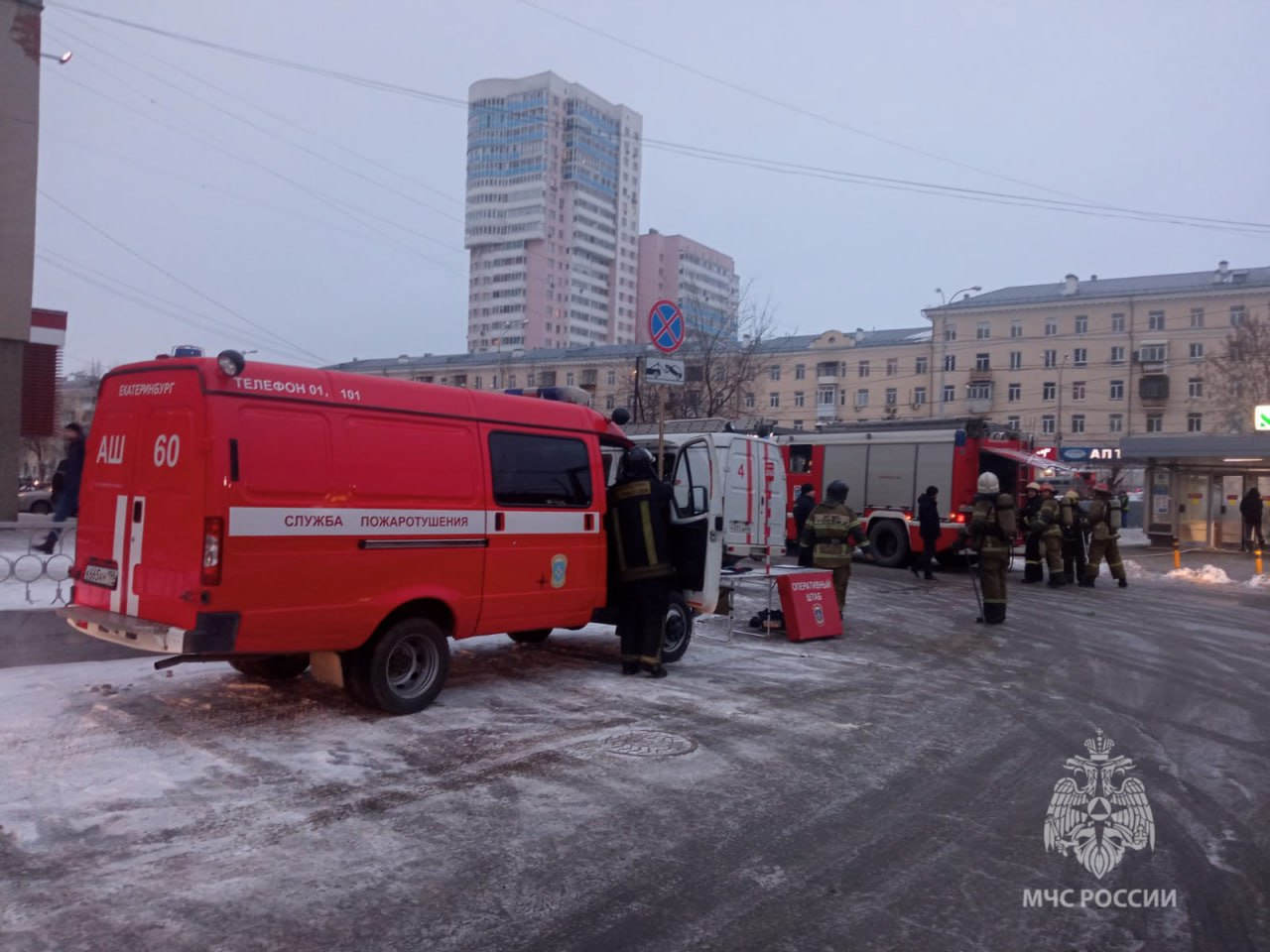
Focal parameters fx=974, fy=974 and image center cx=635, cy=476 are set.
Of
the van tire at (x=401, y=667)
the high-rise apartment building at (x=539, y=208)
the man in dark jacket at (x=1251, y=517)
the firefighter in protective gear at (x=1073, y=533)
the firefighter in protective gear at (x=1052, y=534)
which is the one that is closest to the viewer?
the van tire at (x=401, y=667)

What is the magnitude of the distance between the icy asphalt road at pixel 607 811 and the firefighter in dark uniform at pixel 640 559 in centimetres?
34

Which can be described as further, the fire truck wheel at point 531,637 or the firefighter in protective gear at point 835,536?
the firefighter in protective gear at point 835,536

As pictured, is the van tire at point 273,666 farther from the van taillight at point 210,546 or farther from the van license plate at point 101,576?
the van taillight at point 210,546

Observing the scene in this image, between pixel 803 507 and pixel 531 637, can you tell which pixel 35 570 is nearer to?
pixel 531 637

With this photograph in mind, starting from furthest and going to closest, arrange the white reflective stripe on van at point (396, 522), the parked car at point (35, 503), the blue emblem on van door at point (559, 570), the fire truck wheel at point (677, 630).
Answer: the parked car at point (35, 503) < the fire truck wheel at point (677, 630) < the blue emblem on van door at point (559, 570) < the white reflective stripe on van at point (396, 522)

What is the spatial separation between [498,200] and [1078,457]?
92.9 metres

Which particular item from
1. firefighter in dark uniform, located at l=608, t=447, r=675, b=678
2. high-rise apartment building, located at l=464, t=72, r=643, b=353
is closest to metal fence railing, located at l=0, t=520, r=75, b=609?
firefighter in dark uniform, located at l=608, t=447, r=675, b=678

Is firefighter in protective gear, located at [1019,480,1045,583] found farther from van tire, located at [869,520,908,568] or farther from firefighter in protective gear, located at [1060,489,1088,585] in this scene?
van tire, located at [869,520,908,568]

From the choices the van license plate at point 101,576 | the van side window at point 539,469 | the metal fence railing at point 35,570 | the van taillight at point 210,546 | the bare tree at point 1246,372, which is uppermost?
the bare tree at point 1246,372

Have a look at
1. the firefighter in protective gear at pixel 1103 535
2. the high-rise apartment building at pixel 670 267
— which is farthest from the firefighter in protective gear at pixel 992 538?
the high-rise apartment building at pixel 670 267

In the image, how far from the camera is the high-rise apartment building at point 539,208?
4646 inches

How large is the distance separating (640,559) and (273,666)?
314cm

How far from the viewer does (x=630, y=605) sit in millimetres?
8727

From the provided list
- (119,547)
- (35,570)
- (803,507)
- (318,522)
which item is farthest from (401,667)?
(803,507)
